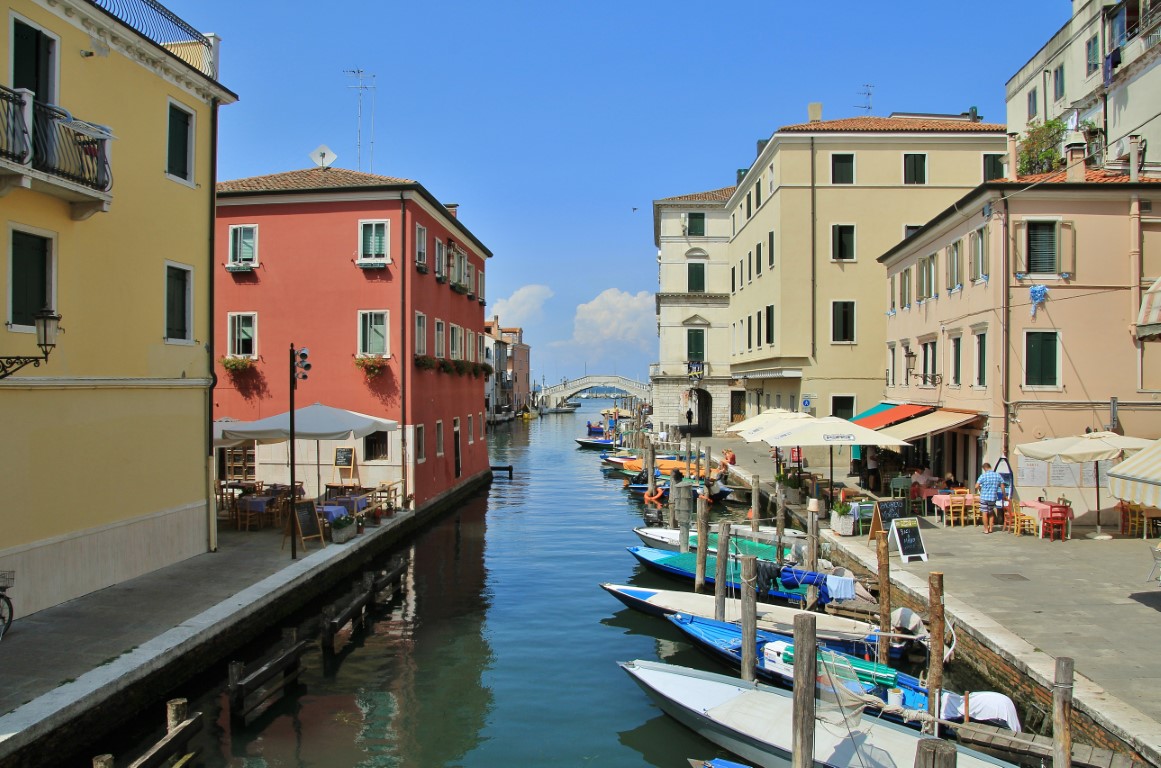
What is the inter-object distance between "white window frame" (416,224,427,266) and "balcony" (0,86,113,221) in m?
11.6

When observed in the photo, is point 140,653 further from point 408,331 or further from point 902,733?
point 408,331

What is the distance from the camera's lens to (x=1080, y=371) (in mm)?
17953

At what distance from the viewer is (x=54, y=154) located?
1103 centimetres

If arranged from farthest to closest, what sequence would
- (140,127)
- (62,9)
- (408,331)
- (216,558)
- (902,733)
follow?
(408,331), (216,558), (140,127), (62,9), (902,733)

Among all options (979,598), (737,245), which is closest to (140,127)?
(979,598)

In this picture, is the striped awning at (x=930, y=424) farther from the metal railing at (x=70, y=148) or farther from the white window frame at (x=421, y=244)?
the metal railing at (x=70, y=148)

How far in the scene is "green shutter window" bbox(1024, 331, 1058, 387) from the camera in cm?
1809

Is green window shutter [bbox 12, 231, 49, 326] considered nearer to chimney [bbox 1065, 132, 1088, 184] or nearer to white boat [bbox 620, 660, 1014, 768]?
white boat [bbox 620, 660, 1014, 768]

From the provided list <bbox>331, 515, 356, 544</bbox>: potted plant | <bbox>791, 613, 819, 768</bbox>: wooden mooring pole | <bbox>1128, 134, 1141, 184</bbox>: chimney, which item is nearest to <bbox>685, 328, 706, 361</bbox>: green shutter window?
<bbox>1128, 134, 1141, 184</bbox>: chimney

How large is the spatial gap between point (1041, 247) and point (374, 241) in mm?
16293

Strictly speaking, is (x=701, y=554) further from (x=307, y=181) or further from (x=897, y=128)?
(x=897, y=128)

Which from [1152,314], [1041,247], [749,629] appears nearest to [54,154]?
[749,629]

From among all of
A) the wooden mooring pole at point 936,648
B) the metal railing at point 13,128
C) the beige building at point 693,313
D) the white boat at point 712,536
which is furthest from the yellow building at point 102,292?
the beige building at point 693,313

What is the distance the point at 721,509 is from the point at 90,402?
19297 mm
